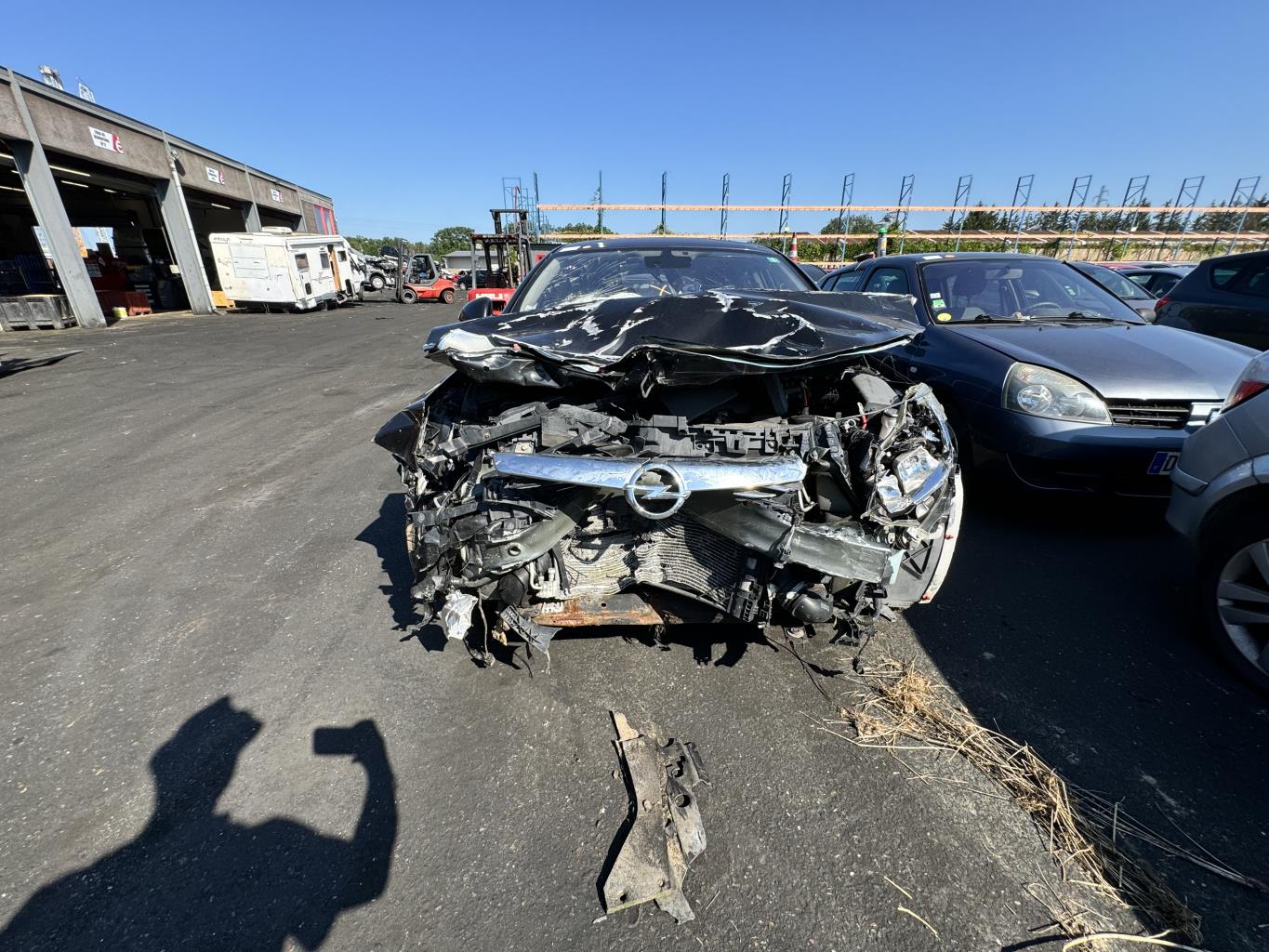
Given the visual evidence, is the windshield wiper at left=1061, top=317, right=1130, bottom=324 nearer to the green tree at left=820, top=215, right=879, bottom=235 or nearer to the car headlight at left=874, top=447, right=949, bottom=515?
the car headlight at left=874, top=447, right=949, bottom=515

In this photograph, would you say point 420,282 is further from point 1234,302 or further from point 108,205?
point 1234,302

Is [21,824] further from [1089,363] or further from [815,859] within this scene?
[1089,363]

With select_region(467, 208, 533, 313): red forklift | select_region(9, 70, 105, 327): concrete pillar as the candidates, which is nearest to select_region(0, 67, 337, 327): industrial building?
select_region(9, 70, 105, 327): concrete pillar

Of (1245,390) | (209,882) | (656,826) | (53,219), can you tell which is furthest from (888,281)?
(53,219)

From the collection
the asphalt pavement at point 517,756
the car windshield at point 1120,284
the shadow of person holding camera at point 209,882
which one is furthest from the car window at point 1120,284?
the shadow of person holding camera at point 209,882

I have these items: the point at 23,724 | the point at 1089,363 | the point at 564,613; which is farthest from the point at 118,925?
the point at 1089,363

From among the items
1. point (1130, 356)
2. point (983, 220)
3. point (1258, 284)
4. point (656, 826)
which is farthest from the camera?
point (983, 220)

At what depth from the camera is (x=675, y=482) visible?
5.78 ft

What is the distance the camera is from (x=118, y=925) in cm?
148

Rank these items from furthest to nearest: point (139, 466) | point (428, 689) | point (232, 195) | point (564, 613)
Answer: point (232, 195) < point (139, 466) < point (428, 689) < point (564, 613)

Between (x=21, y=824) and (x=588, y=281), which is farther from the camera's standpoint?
(x=588, y=281)

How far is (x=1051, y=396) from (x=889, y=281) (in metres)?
2.03

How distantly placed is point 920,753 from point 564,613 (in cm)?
137

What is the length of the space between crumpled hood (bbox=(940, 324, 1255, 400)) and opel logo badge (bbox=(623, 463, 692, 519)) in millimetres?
2707
